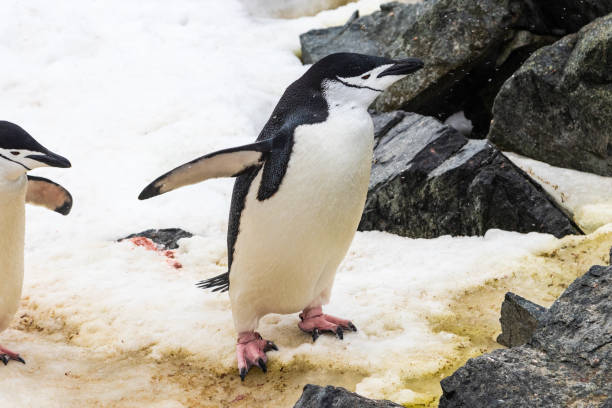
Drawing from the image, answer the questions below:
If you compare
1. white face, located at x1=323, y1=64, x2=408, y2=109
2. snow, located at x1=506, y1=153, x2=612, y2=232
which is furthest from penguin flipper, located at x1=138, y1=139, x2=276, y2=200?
snow, located at x1=506, y1=153, x2=612, y2=232

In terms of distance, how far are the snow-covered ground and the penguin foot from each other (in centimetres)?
5

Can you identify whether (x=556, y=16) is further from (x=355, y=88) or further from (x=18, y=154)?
(x=18, y=154)

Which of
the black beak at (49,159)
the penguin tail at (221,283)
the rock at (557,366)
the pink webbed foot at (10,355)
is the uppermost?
the black beak at (49,159)

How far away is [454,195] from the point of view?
13.9ft

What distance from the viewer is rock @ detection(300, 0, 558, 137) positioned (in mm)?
5680

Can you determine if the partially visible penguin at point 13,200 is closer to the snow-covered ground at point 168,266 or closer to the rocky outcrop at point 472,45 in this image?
the snow-covered ground at point 168,266

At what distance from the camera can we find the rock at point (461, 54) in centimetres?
568

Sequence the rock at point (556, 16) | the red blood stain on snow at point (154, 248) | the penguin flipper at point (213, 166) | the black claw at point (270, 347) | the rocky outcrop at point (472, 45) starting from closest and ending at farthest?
the penguin flipper at point (213, 166) → the black claw at point (270, 347) → the red blood stain on snow at point (154, 248) → the rock at point (556, 16) → the rocky outcrop at point (472, 45)

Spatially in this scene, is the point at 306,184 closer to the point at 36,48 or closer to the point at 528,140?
the point at 528,140

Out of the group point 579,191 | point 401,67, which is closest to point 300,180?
point 401,67

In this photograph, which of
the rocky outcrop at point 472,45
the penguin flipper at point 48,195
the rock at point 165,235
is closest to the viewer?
the penguin flipper at point 48,195

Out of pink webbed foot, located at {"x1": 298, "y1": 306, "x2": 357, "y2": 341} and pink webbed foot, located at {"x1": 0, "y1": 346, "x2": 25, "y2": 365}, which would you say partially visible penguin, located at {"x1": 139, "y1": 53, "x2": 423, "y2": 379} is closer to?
pink webbed foot, located at {"x1": 298, "y1": 306, "x2": 357, "y2": 341}

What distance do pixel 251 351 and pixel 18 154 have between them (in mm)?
1255

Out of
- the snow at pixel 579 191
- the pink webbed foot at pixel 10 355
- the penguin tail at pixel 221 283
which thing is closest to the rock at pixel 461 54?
the snow at pixel 579 191
